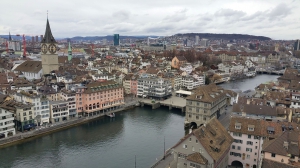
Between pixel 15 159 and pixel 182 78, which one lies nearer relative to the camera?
pixel 15 159

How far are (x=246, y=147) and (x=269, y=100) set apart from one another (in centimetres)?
1423

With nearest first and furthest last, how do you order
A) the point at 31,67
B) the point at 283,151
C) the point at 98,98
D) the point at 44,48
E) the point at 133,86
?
the point at 283,151 < the point at 98,98 < the point at 133,86 < the point at 44,48 < the point at 31,67

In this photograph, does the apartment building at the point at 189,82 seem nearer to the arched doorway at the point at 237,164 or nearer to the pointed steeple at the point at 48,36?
the pointed steeple at the point at 48,36

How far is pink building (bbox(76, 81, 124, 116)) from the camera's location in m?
38.4

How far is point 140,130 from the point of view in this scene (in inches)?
1371

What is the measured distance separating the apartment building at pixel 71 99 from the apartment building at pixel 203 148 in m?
21.8

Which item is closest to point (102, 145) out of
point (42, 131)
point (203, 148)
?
point (42, 131)

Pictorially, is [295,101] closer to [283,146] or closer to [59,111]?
[283,146]

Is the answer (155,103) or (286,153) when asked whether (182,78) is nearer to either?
(155,103)

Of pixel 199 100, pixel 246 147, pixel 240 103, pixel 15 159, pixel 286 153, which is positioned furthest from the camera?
pixel 199 100

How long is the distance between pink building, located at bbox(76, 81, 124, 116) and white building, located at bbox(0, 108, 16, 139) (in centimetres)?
1007

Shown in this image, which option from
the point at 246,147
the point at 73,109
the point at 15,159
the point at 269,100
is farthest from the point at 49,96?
the point at 269,100

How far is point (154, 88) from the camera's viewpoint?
48.3 meters

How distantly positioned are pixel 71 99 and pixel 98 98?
4.55 metres
